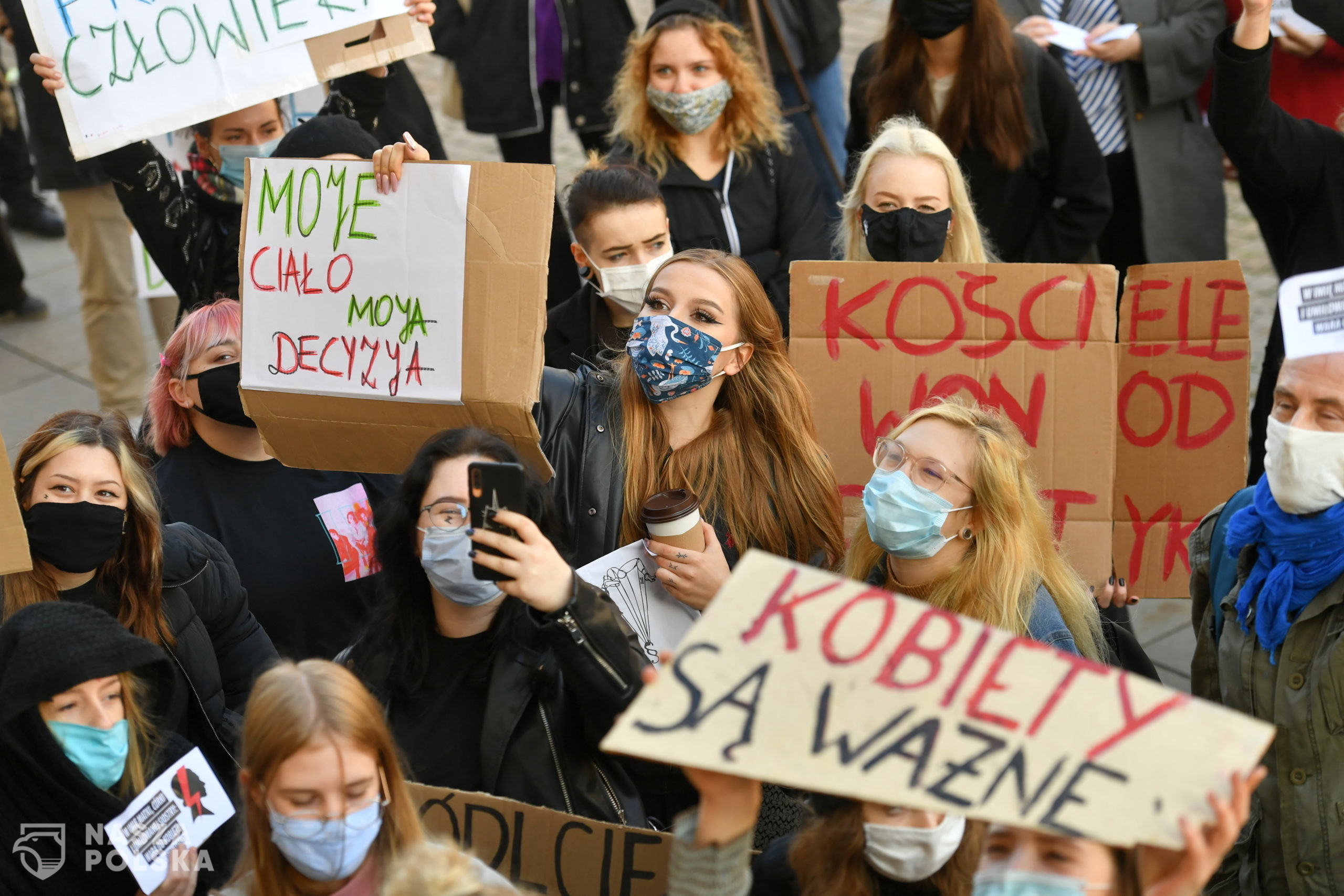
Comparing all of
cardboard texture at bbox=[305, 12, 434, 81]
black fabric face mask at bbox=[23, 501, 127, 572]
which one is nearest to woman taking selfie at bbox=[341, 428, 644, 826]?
black fabric face mask at bbox=[23, 501, 127, 572]

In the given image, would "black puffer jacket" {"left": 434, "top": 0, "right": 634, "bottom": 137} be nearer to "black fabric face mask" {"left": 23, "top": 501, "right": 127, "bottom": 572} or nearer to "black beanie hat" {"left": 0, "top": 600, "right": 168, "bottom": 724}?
"black fabric face mask" {"left": 23, "top": 501, "right": 127, "bottom": 572}

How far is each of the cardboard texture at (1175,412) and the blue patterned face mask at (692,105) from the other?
5.50ft

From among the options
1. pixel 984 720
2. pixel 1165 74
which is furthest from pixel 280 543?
pixel 1165 74

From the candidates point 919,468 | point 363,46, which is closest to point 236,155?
point 363,46

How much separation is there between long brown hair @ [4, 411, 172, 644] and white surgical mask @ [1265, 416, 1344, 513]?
232 cm

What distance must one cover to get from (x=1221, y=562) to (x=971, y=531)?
52 cm

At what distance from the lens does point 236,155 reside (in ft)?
14.2

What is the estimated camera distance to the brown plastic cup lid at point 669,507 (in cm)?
292

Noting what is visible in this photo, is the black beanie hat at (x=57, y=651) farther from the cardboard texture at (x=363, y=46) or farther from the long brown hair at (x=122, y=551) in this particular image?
the cardboard texture at (x=363, y=46)

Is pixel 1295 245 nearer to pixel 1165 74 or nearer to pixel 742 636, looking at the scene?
pixel 1165 74

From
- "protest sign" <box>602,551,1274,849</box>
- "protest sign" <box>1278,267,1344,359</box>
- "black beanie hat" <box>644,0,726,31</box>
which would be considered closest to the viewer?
"protest sign" <box>602,551,1274,849</box>

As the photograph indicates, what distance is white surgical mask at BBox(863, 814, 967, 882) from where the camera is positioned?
215 cm

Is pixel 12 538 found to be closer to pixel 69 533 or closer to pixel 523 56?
pixel 69 533

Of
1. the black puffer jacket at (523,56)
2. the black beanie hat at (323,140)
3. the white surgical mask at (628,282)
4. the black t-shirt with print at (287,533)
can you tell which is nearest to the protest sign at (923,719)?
the black t-shirt with print at (287,533)
